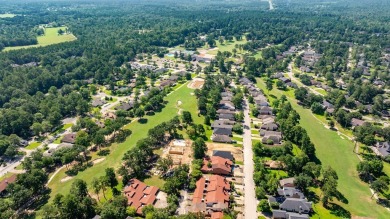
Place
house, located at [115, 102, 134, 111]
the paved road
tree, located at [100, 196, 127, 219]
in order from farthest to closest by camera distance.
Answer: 1. house, located at [115, 102, 134, 111]
2. the paved road
3. tree, located at [100, 196, 127, 219]

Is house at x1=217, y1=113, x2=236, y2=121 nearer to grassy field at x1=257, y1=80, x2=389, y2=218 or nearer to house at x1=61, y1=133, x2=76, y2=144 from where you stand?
grassy field at x1=257, y1=80, x2=389, y2=218

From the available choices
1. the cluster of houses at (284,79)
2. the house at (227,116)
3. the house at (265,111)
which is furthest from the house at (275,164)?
the cluster of houses at (284,79)

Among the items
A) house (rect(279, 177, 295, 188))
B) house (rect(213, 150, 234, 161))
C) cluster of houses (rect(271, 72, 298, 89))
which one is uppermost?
cluster of houses (rect(271, 72, 298, 89))

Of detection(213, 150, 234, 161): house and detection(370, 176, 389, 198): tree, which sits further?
detection(213, 150, 234, 161): house

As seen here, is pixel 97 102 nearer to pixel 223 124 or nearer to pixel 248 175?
pixel 223 124

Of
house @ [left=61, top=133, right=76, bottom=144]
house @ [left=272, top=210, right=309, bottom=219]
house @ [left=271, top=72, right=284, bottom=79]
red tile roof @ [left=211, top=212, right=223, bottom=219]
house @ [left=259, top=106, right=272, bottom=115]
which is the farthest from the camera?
house @ [left=271, top=72, right=284, bottom=79]

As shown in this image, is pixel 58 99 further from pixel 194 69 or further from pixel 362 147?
pixel 362 147

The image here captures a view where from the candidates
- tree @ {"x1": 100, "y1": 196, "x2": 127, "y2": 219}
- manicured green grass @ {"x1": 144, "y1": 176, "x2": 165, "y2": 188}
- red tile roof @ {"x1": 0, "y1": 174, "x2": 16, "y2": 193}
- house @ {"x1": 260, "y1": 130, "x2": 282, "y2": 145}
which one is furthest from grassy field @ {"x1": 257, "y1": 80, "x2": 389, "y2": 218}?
red tile roof @ {"x1": 0, "y1": 174, "x2": 16, "y2": 193}

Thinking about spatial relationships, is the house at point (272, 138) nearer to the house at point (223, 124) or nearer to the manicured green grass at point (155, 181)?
the house at point (223, 124)
